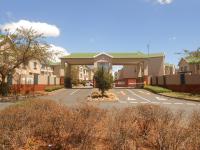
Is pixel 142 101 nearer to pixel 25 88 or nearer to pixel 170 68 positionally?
pixel 25 88

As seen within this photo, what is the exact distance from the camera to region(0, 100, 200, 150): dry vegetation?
591cm

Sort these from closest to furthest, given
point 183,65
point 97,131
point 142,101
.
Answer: point 97,131 → point 142,101 → point 183,65

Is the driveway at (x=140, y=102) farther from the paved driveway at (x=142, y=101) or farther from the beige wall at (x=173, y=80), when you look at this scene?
the beige wall at (x=173, y=80)

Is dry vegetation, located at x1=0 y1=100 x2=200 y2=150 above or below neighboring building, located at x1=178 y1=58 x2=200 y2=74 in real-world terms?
below

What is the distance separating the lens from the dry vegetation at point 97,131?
19.4 feet

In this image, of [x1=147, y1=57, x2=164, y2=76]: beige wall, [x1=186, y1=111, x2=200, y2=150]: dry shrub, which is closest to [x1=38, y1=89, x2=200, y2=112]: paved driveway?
[x1=186, y1=111, x2=200, y2=150]: dry shrub

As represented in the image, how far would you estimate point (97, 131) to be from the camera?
23.4 feet

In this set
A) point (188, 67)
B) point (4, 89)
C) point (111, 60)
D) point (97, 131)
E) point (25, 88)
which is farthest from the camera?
point (111, 60)

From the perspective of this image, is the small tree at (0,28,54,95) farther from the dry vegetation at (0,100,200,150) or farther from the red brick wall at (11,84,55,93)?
the dry vegetation at (0,100,200,150)

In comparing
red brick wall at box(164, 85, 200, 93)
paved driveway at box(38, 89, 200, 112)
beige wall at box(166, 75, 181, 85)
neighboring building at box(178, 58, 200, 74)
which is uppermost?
neighboring building at box(178, 58, 200, 74)

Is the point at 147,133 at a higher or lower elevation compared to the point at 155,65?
lower

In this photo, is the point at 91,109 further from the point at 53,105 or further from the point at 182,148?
the point at 182,148

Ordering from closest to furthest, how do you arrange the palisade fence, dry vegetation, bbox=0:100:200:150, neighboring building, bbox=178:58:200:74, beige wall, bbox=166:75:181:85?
dry vegetation, bbox=0:100:200:150, the palisade fence, beige wall, bbox=166:75:181:85, neighboring building, bbox=178:58:200:74

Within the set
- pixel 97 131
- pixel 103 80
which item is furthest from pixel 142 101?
pixel 97 131
